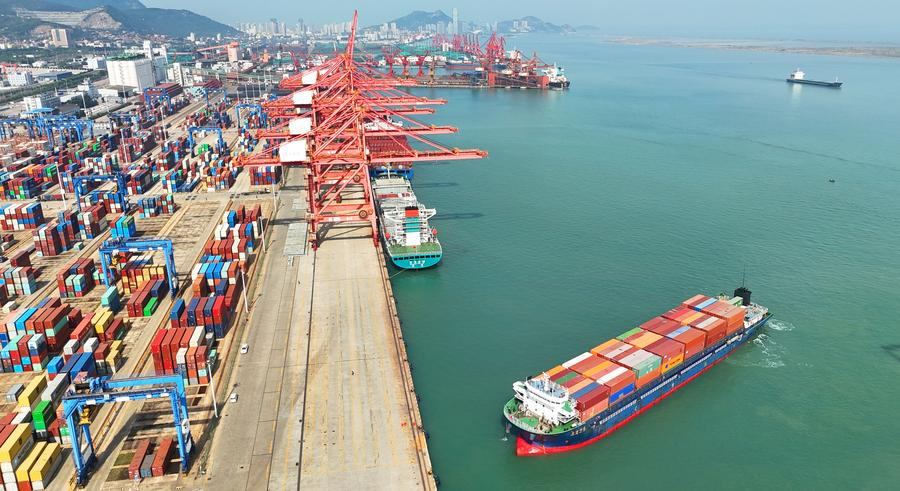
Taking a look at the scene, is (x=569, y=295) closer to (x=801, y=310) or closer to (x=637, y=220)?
(x=801, y=310)

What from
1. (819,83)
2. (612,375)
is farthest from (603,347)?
(819,83)

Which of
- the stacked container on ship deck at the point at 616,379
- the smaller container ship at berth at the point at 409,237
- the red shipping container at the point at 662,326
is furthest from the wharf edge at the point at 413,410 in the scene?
the red shipping container at the point at 662,326

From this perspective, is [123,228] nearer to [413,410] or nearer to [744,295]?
[413,410]

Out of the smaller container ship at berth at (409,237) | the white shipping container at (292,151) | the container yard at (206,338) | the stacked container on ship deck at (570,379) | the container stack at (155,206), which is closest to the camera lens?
the container yard at (206,338)

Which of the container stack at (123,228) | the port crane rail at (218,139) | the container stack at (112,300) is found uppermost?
the port crane rail at (218,139)

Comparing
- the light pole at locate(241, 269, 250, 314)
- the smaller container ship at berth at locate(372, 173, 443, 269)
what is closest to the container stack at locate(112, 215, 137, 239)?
the light pole at locate(241, 269, 250, 314)

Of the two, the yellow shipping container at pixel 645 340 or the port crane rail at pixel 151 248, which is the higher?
the port crane rail at pixel 151 248

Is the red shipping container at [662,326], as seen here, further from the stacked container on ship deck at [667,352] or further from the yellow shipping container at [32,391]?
the yellow shipping container at [32,391]
